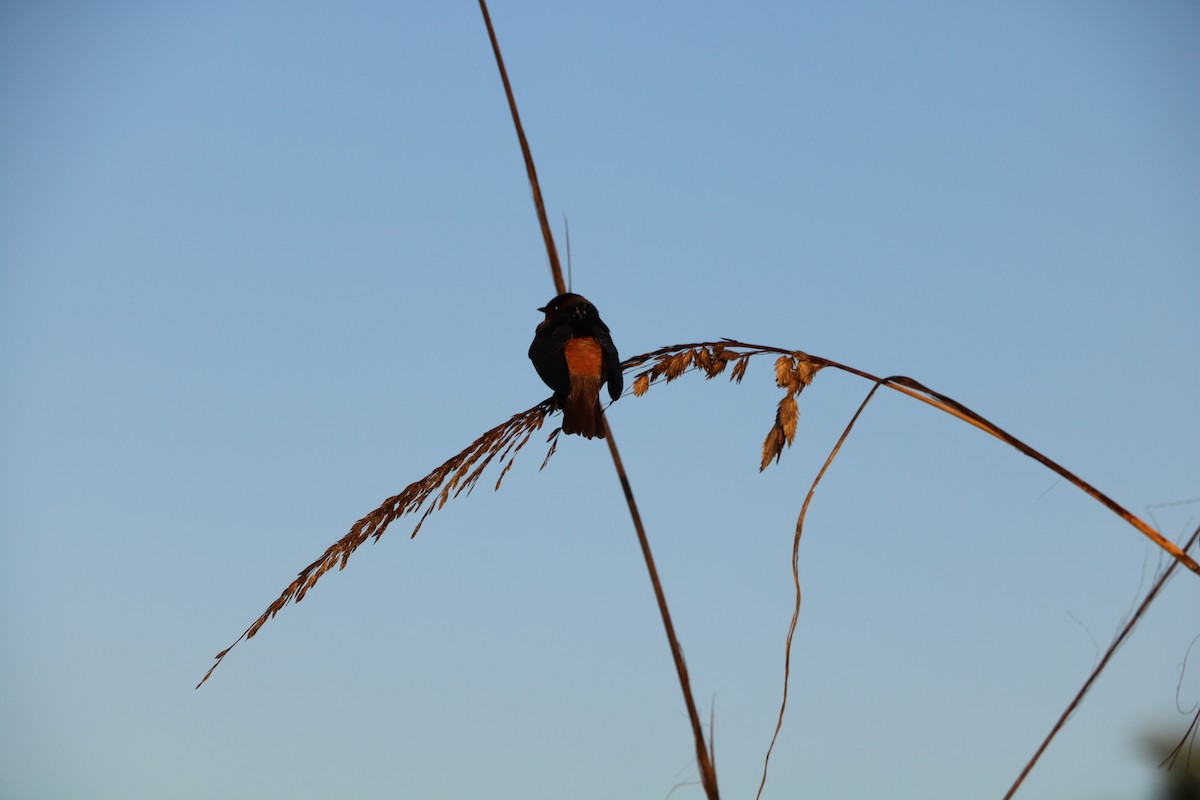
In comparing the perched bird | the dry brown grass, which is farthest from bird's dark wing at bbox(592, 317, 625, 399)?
the dry brown grass

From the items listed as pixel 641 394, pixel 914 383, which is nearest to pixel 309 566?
pixel 641 394

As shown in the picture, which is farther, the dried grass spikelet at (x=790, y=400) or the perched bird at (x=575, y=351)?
the perched bird at (x=575, y=351)

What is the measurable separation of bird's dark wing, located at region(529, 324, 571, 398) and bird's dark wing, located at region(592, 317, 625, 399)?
0.35ft

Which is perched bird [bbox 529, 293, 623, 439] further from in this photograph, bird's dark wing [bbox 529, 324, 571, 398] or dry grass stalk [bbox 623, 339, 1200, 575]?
dry grass stalk [bbox 623, 339, 1200, 575]

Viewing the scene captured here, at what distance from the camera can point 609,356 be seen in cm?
385

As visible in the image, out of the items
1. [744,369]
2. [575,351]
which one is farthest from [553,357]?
[744,369]

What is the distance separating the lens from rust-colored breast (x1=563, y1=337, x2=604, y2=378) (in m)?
3.81

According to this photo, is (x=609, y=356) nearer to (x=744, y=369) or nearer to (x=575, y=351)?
(x=575, y=351)

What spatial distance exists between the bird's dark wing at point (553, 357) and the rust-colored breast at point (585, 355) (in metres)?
0.02

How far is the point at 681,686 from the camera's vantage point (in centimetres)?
140

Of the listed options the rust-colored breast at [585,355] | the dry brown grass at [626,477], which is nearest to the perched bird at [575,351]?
the rust-colored breast at [585,355]

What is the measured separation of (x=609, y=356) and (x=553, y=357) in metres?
0.20

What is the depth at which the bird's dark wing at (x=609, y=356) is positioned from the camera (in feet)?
12.5

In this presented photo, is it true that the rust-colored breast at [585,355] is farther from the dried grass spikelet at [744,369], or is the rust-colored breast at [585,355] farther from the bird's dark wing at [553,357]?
the dried grass spikelet at [744,369]
